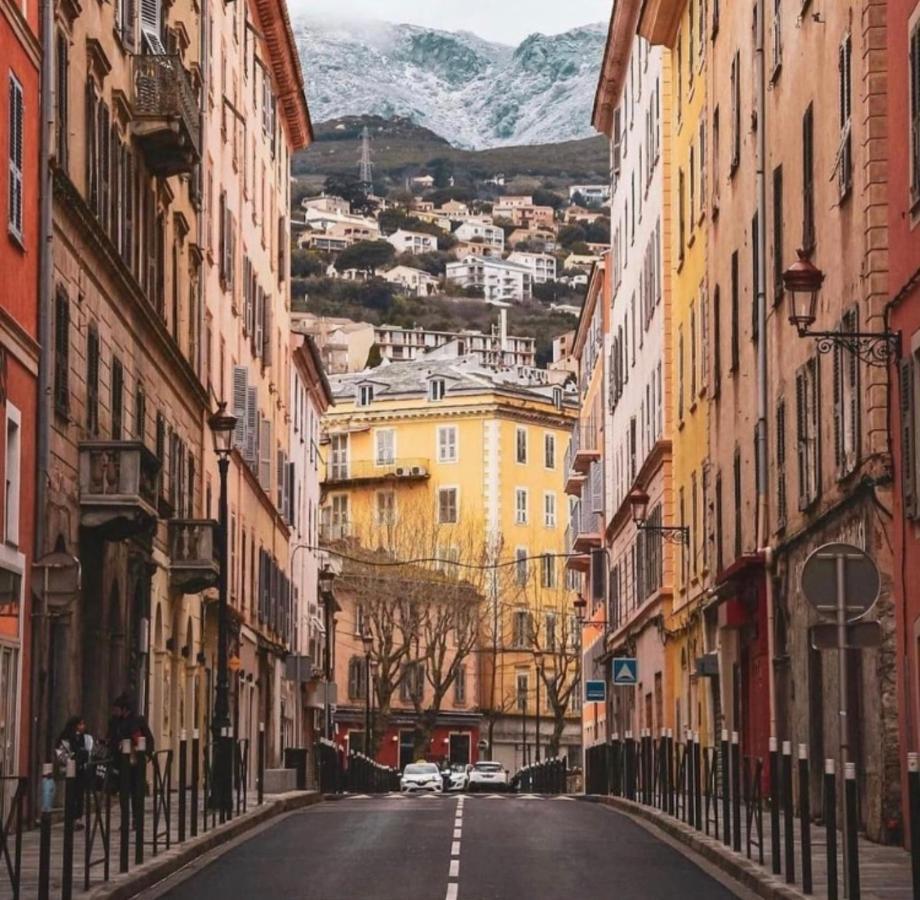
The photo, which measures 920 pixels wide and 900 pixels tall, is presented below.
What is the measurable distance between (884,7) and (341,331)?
14656 centimetres

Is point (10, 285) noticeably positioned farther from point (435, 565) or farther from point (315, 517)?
point (435, 565)

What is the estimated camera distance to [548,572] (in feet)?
402

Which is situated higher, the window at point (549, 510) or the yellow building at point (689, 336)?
the window at point (549, 510)

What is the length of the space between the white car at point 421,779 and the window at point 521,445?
1957 inches

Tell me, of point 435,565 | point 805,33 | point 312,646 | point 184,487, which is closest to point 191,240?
point 184,487

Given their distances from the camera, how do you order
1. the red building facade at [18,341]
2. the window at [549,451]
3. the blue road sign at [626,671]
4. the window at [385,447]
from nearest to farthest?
the red building facade at [18,341] → the blue road sign at [626,671] → the window at [549,451] → the window at [385,447]

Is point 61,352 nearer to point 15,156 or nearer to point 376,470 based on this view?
point 15,156

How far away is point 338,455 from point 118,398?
95.2m

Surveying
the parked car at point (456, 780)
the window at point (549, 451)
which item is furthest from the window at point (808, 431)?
the window at point (549, 451)

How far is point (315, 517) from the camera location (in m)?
90.3

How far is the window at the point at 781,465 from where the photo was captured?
114 feet

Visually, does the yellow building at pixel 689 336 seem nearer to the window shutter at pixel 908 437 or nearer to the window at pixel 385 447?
the window shutter at pixel 908 437

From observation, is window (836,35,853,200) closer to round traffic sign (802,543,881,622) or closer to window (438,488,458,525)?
round traffic sign (802,543,881,622)

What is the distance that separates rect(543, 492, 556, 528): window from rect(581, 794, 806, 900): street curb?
302 ft
